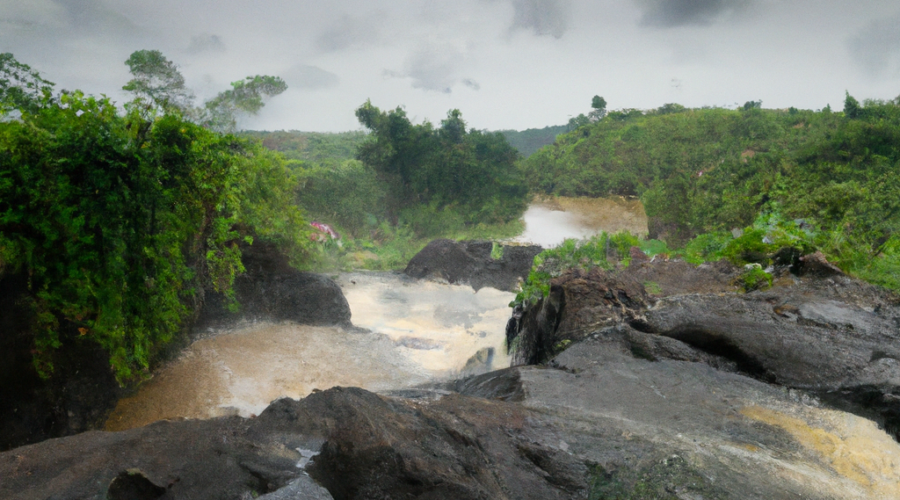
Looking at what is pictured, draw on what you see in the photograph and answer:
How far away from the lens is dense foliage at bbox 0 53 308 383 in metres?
5.28

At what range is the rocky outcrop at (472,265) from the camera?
768 inches

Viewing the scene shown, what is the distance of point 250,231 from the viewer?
10328mm

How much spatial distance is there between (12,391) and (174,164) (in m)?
2.99

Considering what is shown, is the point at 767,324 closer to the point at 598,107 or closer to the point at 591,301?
the point at 591,301

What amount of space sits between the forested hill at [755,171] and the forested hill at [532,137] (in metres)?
27.7

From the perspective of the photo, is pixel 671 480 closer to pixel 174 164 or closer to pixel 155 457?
pixel 155 457

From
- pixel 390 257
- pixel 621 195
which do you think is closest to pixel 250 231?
pixel 390 257

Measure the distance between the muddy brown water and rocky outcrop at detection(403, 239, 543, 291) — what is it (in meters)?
1.02

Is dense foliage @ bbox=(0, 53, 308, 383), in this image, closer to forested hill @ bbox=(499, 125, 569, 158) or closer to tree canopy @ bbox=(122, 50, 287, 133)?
tree canopy @ bbox=(122, 50, 287, 133)

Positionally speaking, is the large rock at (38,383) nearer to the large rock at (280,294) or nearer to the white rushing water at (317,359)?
the white rushing water at (317,359)

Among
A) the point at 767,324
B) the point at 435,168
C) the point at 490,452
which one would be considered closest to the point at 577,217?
the point at 435,168

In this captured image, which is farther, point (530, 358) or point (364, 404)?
point (530, 358)

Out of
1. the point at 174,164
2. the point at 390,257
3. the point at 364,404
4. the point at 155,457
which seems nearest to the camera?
the point at 155,457

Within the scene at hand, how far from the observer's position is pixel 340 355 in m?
10.0
